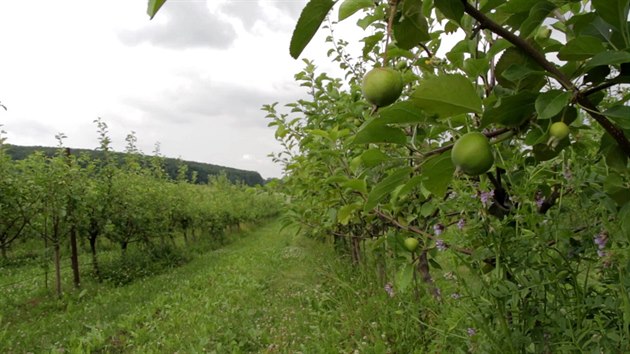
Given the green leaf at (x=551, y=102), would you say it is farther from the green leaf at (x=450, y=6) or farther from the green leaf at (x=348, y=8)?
the green leaf at (x=348, y=8)

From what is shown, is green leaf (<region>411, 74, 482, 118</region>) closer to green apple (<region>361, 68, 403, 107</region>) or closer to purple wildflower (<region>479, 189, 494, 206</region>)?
green apple (<region>361, 68, 403, 107</region>)

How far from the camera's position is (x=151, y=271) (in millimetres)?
10188

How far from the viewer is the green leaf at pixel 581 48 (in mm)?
581

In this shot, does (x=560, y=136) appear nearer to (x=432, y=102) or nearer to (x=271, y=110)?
(x=432, y=102)

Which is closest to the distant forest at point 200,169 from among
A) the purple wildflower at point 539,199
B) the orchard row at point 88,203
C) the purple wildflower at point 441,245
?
the orchard row at point 88,203

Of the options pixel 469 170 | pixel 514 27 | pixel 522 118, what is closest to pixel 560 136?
A: pixel 522 118

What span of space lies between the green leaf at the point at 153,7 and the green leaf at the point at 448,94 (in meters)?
0.34

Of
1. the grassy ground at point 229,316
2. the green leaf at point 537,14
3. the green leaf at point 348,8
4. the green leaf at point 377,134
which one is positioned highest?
the green leaf at point 348,8

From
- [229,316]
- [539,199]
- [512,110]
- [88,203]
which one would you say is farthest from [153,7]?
[88,203]

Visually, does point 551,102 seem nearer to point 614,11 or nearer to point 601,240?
point 614,11

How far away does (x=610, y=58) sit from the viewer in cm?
53

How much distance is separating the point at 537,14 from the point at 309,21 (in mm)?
381

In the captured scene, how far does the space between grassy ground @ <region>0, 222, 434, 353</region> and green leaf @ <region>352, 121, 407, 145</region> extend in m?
2.14

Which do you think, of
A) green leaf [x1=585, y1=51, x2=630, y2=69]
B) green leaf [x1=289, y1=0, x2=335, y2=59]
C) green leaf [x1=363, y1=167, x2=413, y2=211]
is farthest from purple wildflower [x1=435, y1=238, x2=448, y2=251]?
green leaf [x1=289, y1=0, x2=335, y2=59]
